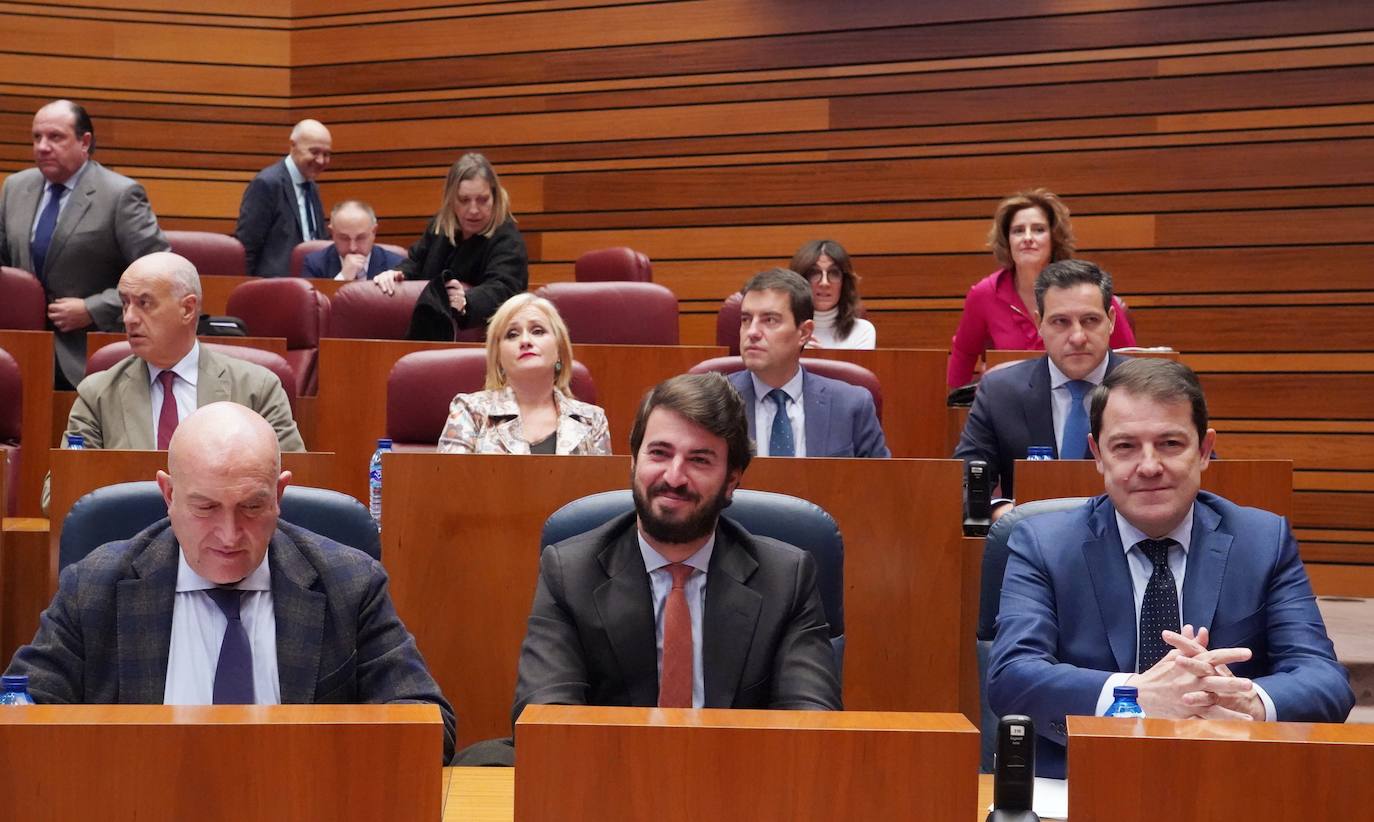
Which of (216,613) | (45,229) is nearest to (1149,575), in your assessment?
(216,613)

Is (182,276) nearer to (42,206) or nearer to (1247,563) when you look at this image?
(42,206)

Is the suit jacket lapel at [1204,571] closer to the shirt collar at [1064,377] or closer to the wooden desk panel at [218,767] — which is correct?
the wooden desk panel at [218,767]

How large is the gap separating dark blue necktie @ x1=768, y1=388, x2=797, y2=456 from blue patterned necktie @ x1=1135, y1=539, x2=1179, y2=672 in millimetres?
1539

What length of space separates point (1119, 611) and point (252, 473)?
1163 millimetres

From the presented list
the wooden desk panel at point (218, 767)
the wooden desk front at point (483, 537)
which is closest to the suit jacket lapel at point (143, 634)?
the wooden desk panel at point (218, 767)

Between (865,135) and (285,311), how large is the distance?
8.17ft

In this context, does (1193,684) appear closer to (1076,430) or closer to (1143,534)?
(1143,534)

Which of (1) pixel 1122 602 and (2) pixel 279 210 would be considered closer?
(1) pixel 1122 602

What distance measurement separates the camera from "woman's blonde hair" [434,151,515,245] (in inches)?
194

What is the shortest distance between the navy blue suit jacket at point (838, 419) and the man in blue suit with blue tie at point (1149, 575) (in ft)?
4.54

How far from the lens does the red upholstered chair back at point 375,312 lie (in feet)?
16.1

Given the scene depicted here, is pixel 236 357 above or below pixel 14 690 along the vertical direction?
above

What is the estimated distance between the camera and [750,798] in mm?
1304

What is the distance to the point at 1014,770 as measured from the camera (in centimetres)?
156
